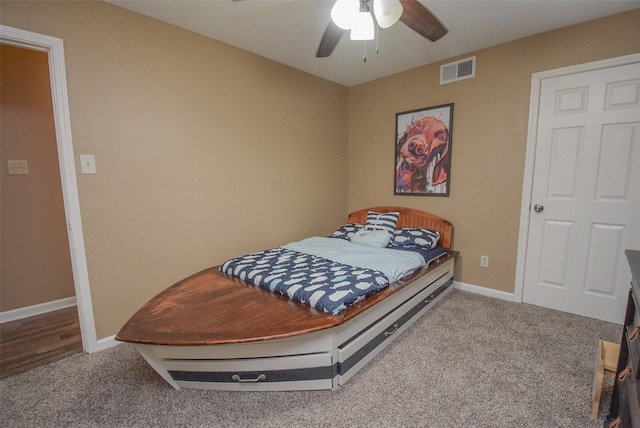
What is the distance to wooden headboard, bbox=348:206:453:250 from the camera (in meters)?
3.10

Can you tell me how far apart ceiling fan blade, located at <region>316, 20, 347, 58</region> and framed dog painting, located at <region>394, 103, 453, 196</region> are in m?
1.61

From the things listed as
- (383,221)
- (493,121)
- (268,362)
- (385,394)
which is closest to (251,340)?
(268,362)

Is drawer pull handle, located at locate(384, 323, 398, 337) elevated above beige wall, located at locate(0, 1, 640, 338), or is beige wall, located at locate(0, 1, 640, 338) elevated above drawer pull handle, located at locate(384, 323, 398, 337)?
beige wall, located at locate(0, 1, 640, 338)

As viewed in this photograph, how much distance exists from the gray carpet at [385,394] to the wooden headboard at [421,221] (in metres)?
1.16

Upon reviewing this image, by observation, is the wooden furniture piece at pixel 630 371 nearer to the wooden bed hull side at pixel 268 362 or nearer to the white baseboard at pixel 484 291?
the wooden bed hull side at pixel 268 362

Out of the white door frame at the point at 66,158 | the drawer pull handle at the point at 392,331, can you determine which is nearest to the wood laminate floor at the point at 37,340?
the white door frame at the point at 66,158

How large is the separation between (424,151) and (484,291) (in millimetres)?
1636

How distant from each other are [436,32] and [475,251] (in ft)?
7.09

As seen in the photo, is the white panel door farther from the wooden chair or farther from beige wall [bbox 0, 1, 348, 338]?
beige wall [bbox 0, 1, 348, 338]

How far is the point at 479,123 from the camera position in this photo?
287 cm

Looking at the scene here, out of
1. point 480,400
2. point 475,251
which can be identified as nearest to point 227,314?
point 480,400

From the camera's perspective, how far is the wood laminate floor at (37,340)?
196cm

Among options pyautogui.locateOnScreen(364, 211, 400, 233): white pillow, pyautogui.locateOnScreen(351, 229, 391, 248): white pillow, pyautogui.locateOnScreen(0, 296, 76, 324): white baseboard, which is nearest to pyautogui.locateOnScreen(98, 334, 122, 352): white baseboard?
pyautogui.locateOnScreen(0, 296, 76, 324): white baseboard

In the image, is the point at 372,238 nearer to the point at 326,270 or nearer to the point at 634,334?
the point at 326,270
